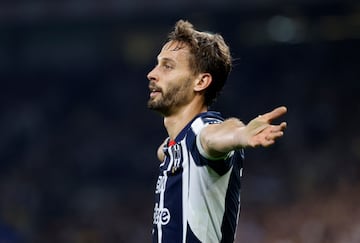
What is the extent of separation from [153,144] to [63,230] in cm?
250

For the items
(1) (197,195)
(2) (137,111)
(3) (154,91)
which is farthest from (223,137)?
(2) (137,111)

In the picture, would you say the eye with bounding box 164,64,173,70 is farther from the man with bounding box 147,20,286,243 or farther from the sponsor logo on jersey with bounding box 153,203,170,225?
the sponsor logo on jersey with bounding box 153,203,170,225

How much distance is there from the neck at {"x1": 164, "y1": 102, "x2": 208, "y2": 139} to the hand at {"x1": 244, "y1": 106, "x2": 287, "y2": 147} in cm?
83

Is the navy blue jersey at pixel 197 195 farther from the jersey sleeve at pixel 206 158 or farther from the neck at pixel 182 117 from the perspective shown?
the neck at pixel 182 117

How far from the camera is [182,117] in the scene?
4152mm

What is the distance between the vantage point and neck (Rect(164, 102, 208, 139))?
13.6 ft

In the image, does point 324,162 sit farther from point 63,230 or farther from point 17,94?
point 17,94

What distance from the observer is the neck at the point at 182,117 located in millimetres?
4148

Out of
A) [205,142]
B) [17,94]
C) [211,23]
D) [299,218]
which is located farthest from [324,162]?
[205,142]

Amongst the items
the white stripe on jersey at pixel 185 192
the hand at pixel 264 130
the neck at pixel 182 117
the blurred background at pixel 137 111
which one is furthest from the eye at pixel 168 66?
the blurred background at pixel 137 111

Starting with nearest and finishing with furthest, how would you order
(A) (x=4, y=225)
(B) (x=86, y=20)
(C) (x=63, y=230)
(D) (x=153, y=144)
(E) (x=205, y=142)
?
1. (E) (x=205, y=142)
2. (A) (x=4, y=225)
3. (C) (x=63, y=230)
4. (D) (x=153, y=144)
5. (B) (x=86, y=20)

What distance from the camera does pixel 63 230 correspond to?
11.8 metres

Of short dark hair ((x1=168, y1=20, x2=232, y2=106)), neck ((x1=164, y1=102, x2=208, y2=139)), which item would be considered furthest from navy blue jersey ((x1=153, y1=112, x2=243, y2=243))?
short dark hair ((x1=168, y1=20, x2=232, y2=106))

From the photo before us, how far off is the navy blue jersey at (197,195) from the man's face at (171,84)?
17cm
